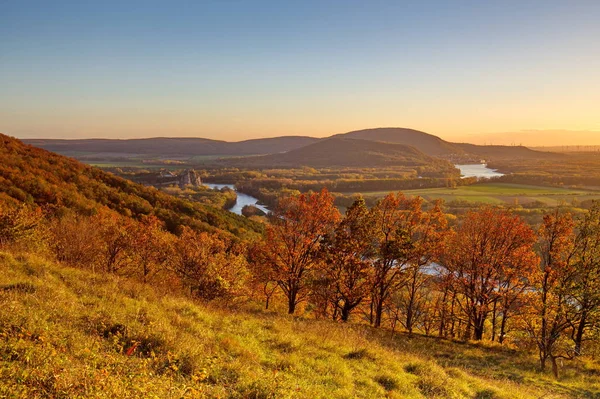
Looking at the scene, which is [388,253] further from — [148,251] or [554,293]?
[148,251]

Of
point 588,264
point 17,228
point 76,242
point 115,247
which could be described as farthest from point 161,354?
point 115,247

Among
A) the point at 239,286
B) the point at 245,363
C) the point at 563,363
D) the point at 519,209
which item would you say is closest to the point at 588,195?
the point at 519,209

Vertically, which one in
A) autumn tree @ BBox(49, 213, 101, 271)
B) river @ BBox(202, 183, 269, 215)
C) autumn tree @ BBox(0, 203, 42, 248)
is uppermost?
autumn tree @ BBox(0, 203, 42, 248)

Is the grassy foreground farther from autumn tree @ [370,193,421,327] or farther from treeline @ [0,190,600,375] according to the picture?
autumn tree @ [370,193,421,327]

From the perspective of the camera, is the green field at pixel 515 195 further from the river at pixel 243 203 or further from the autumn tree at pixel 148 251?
the autumn tree at pixel 148 251

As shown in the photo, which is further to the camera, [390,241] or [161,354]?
[390,241]

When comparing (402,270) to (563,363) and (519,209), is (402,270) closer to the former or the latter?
(563,363)

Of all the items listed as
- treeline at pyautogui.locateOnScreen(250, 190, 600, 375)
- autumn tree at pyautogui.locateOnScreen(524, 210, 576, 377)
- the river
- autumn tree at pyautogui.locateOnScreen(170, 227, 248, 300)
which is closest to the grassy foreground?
autumn tree at pyautogui.locateOnScreen(524, 210, 576, 377)
